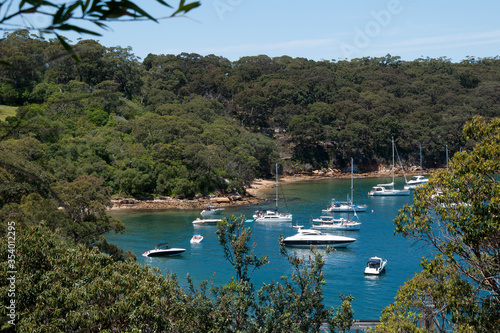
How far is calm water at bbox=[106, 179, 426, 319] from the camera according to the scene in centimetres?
2138

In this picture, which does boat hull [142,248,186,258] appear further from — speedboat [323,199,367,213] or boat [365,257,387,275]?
speedboat [323,199,367,213]

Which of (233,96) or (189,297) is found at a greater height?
(233,96)

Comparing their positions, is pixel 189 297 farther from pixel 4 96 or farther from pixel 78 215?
pixel 4 96

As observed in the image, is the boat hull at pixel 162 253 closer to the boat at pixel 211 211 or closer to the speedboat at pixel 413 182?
the boat at pixel 211 211

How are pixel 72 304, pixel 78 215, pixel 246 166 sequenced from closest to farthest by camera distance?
pixel 72 304
pixel 78 215
pixel 246 166

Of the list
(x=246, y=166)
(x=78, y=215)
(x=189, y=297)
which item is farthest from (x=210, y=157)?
(x=189, y=297)

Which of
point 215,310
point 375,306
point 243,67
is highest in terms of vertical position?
point 243,67

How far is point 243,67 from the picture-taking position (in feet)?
248

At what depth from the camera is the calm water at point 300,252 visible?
2138 cm

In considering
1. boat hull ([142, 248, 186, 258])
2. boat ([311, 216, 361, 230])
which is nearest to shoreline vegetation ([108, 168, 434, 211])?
boat ([311, 216, 361, 230])

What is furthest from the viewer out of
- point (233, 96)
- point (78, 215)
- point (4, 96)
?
point (233, 96)

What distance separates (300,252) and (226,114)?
3908cm

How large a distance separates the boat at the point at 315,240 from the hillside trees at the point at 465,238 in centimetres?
2132

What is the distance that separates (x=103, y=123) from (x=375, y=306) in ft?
127
